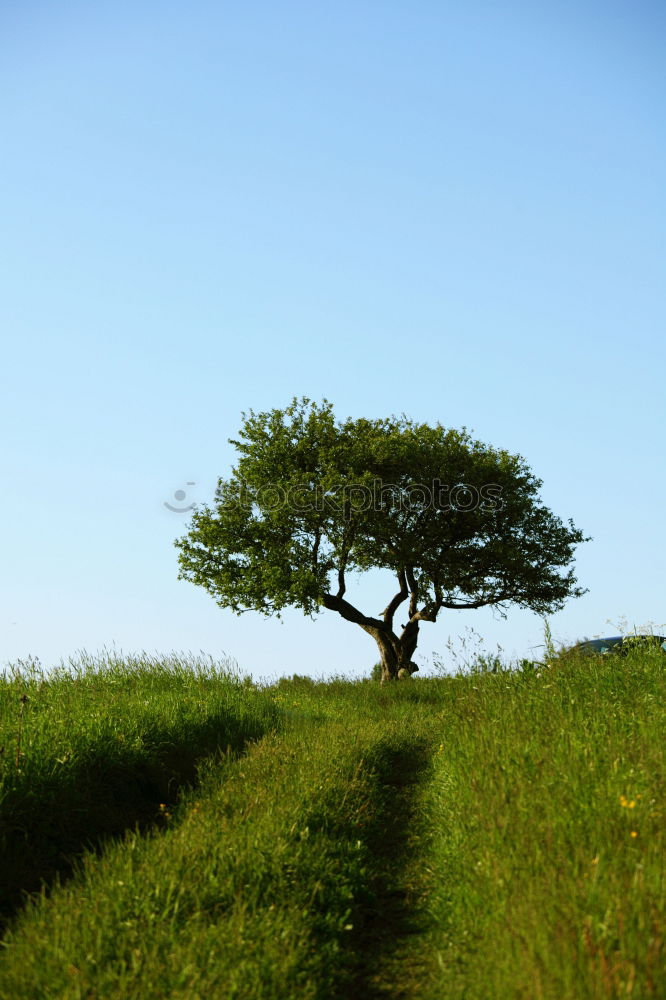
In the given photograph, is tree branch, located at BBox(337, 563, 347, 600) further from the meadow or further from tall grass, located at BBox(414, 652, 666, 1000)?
tall grass, located at BBox(414, 652, 666, 1000)

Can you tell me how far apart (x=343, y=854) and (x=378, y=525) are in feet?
68.8

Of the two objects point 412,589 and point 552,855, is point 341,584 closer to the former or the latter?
point 412,589

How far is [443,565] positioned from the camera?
29641mm

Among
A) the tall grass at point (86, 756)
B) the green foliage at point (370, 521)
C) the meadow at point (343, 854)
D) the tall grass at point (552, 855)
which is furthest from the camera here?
the green foliage at point (370, 521)

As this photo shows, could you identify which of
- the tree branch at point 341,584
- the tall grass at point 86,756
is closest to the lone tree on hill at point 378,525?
the tree branch at point 341,584

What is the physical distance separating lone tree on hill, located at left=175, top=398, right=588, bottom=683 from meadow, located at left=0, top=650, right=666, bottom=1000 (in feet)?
52.9

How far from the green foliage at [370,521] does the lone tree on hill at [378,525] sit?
0.14 ft

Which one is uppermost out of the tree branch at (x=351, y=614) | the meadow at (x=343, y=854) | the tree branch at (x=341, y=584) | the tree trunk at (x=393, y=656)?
the tree branch at (x=341, y=584)

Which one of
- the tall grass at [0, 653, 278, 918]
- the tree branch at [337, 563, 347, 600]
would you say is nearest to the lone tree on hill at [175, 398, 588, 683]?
the tree branch at [337, 563, 347, 600]

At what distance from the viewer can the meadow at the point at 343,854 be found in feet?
15.0

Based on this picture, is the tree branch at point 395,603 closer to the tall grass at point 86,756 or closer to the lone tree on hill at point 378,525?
the lone tree on hill at point 378,525

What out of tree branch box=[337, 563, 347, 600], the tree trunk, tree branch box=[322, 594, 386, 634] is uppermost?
tree branch box=[337, 563, 347, 600]

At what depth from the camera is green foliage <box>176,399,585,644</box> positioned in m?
27.5

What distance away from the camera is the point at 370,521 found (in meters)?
27.6
